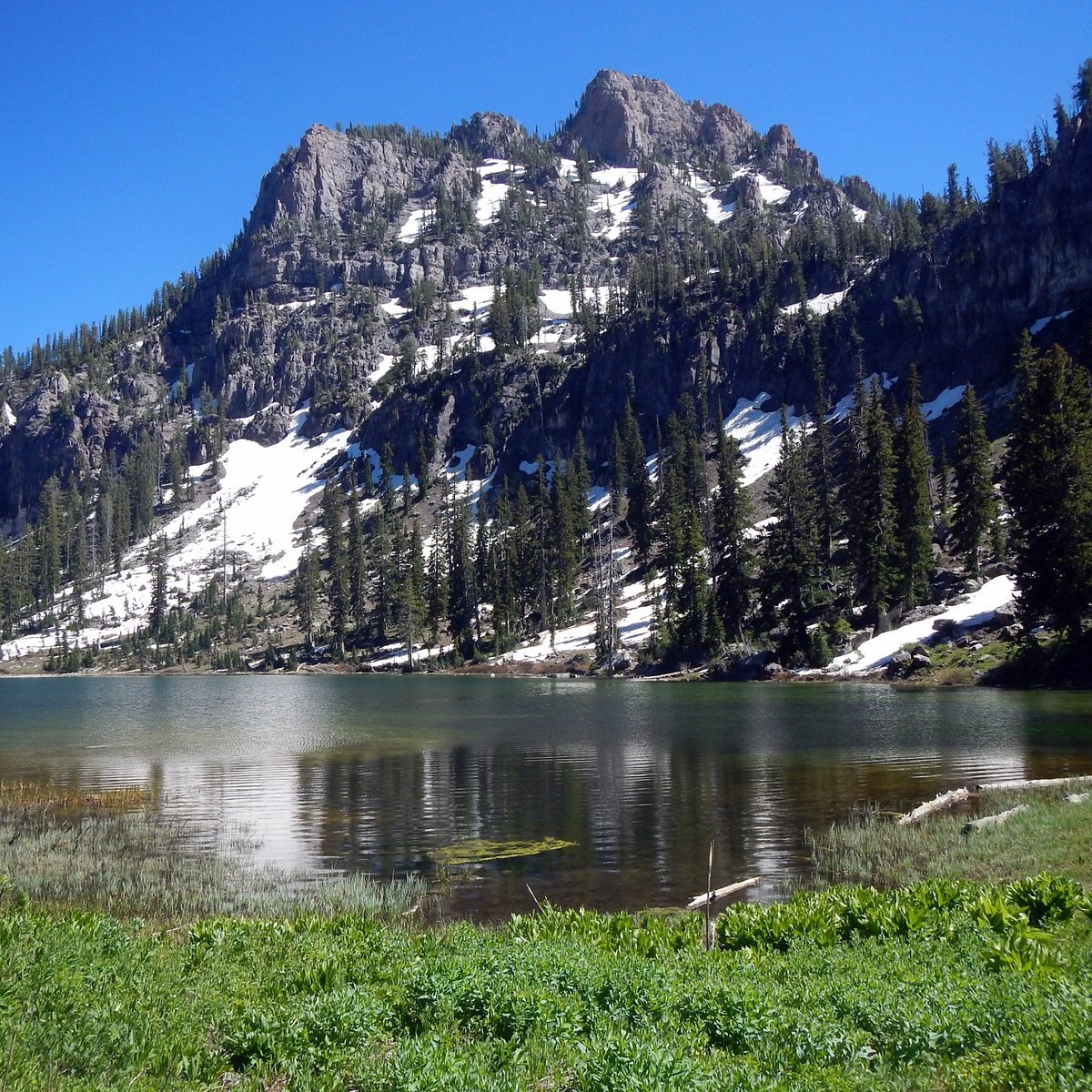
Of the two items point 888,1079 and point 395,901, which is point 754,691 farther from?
point 888,1079

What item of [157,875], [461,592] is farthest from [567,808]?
[461,592]

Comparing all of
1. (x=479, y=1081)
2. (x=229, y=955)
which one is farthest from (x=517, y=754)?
(x=479, y=1081)

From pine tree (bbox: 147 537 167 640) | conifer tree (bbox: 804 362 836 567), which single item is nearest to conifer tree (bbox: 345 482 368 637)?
pine tree (bbox: 147 537 167 640)

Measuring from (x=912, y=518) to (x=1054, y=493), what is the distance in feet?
67.7

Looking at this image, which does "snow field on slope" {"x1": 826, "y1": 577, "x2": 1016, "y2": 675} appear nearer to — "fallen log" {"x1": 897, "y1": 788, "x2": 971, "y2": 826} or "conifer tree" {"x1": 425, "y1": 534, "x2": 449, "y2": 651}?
"fallen log" {"x1": 897, "y1": 788, "x2": 971, "y2": 826}

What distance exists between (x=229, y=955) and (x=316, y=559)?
159 meters

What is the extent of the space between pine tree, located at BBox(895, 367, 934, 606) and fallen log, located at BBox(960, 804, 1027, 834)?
56.3 metres

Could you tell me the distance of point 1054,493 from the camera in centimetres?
5394

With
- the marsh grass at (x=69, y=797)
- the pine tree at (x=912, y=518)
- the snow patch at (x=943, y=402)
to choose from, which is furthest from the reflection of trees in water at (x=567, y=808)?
the snow patch at (x=943, y=402)

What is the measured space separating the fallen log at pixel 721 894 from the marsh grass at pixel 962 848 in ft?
5.03

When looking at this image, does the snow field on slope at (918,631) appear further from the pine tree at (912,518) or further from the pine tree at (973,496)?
the pine tree at (912,518)

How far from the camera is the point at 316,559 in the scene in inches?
6452

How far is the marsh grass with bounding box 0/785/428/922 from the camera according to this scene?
53.8 ft

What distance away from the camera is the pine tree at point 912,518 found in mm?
73312
